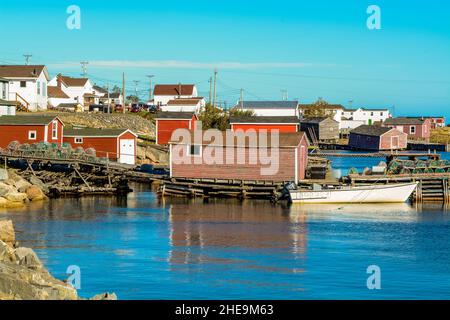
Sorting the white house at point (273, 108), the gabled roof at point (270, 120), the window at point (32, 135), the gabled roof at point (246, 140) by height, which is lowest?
the gabled roof at point (246, 140)

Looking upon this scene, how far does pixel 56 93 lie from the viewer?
112 metres

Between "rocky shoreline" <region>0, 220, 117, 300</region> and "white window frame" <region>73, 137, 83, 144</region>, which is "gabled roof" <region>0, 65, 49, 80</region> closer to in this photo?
"white window frame" <region>73, 137, 83, 144</region>

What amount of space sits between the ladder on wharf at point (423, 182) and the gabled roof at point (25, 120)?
75.2 ft

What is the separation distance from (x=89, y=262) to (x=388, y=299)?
11352mm

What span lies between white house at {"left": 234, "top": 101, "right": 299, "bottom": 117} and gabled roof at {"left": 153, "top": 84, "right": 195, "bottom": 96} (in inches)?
706

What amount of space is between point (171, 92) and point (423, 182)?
265ft

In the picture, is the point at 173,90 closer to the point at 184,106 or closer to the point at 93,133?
the point at 184,106

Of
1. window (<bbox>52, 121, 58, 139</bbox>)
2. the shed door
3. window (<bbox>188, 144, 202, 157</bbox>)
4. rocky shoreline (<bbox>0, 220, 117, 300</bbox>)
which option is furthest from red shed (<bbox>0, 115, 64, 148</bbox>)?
the shed door

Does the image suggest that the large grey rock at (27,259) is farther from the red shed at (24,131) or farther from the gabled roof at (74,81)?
the gabled roof at (74,81)

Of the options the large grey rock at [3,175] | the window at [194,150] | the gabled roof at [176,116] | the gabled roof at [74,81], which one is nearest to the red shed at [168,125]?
the gabled roof at [176,116]

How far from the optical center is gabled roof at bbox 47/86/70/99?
362 ft

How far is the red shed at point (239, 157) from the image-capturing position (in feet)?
170
